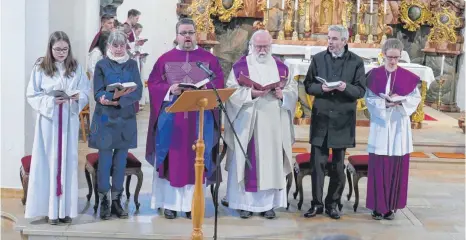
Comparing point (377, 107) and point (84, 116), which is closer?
point (377, 107)

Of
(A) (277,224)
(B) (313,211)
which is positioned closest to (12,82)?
(A) (277,224)

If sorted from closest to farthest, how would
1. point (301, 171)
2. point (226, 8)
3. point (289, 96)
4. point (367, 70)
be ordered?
point (289, 96), point (301, 171), point (367, 70), point (226, 8)

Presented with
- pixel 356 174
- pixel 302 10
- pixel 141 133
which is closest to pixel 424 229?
pixel 356 174

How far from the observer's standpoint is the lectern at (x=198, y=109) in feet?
18.6

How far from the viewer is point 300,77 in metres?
10.8

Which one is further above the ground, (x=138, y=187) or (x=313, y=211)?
(x=138, y=187)

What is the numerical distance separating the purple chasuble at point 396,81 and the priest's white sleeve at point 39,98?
9.09 ft

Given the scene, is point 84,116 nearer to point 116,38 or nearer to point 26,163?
point 26,163

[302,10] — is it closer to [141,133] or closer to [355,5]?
[355,5]

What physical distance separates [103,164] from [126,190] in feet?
2.40

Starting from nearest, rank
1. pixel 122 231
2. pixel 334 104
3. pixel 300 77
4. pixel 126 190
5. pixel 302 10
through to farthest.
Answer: pixel 122 231 < pixel 334 104 < pixel 126 190 < pixel 300 77 < pixel 302 10

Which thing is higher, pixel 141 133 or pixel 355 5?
pixel 355 5

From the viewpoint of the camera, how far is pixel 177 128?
6.72 meters

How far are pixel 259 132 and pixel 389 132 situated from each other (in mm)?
1149
